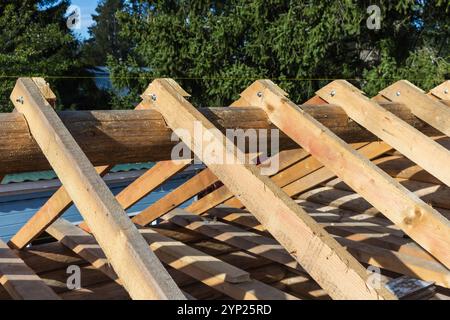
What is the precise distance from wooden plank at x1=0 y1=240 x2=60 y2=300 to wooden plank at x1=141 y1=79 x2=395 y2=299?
1239mm

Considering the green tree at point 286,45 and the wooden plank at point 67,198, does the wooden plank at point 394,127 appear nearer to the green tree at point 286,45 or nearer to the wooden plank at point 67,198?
the wooden plank at point 67,198

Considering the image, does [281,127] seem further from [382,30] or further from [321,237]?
[382,30]

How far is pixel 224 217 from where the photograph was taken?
5.07 meters

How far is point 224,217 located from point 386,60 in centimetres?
989

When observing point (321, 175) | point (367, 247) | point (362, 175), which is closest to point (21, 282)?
point (362, 175)

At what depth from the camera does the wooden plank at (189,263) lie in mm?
2994

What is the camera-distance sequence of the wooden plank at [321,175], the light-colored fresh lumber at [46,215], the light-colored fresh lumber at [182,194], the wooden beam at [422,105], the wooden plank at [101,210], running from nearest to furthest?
the wooden plank at [101,210] → the light-colored fresh lumber at [46,215] → the wooden beam at [422,105] → the light-colored fresh lumber at [182,194] → the wooden plank at [321,175]

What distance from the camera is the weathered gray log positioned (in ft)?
7.02

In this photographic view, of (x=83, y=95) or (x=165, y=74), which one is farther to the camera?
(x=83, y=95)

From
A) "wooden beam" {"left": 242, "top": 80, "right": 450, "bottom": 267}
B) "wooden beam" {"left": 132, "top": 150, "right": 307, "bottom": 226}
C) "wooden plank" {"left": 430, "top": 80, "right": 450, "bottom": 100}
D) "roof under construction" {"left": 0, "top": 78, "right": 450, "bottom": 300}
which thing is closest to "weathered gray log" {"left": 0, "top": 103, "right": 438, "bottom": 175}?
"roof under construction" {"left": 0, "top": 78, "right": 450, "bottom": 300}

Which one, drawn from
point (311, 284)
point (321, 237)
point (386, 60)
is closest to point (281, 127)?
point (321, 237)

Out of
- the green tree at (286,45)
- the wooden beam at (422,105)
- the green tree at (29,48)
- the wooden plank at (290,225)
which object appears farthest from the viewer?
the green tree at (29,48)

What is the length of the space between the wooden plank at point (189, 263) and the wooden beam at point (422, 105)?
170 cm

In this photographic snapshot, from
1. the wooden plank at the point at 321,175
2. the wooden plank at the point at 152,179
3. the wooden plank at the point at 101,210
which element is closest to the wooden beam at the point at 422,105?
the wooden plank at the point at 321,175
